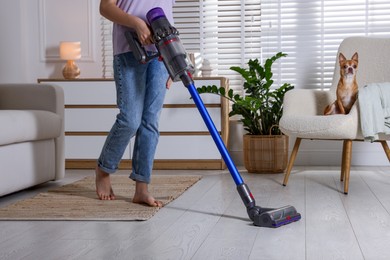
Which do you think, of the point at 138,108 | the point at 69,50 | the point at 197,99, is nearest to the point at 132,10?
the point at 138,108

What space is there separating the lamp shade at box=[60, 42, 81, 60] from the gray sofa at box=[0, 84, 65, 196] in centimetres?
133

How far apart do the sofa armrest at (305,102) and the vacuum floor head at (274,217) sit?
139cm

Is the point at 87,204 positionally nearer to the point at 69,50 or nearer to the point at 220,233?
the point at 220,233

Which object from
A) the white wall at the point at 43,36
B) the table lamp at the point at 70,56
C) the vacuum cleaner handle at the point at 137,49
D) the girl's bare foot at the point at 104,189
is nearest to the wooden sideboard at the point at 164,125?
the table lamp at the point at 70,56

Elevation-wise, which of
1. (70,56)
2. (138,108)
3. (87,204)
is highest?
(70,56)

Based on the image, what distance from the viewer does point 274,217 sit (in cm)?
251

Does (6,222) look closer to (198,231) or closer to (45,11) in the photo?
(198,231)

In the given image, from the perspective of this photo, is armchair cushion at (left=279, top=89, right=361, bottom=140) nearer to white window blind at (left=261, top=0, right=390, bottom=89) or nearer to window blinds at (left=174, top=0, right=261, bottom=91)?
white window blind at (left=261, top=0, right=390, bottom=89)

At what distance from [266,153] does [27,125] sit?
5.69 feet

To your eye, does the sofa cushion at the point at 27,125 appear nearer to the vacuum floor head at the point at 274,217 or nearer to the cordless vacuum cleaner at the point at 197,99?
the cordless vacuum cleaner at the point at 197,99

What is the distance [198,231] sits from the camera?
246 centimetres

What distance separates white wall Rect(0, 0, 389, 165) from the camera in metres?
5.41

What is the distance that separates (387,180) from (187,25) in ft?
6.86

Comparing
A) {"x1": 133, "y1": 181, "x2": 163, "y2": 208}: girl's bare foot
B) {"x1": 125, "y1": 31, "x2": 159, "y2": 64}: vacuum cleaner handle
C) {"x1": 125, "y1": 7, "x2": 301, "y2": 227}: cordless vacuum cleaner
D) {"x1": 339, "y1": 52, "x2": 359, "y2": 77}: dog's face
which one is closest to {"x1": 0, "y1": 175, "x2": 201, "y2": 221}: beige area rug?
{"x1": 133, "y1": 181, "x2": 163, "y2": 208}: girl's bare foot
